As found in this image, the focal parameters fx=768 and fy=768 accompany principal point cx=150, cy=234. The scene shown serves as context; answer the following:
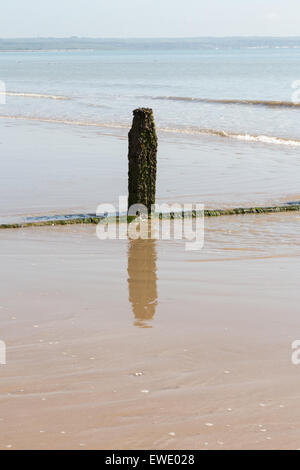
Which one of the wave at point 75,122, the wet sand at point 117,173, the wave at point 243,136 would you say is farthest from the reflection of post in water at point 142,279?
the wave at point 75,122

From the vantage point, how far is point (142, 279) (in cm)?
662

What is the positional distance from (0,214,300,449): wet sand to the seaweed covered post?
1689mm

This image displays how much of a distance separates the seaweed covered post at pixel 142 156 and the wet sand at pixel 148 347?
5.54 feet

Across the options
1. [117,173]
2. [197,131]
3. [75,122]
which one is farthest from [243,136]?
[117,173]

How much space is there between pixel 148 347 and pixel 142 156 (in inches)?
185

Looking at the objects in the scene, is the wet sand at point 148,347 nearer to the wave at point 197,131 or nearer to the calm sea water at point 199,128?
the calm sea water at point 199,128

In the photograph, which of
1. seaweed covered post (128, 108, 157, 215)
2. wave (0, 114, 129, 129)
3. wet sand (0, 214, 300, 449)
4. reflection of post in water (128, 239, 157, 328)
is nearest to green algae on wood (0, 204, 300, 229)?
seaweed covered post (128, 108, 157, 215)

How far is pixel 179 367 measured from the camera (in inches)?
183

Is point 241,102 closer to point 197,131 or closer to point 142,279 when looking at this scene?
point 197,131

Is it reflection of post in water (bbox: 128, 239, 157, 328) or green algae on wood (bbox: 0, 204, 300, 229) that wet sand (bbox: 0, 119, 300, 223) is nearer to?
green algae on wood (bbox: 0, 204, 300, 229)

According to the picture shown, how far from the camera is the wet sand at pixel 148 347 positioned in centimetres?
392
